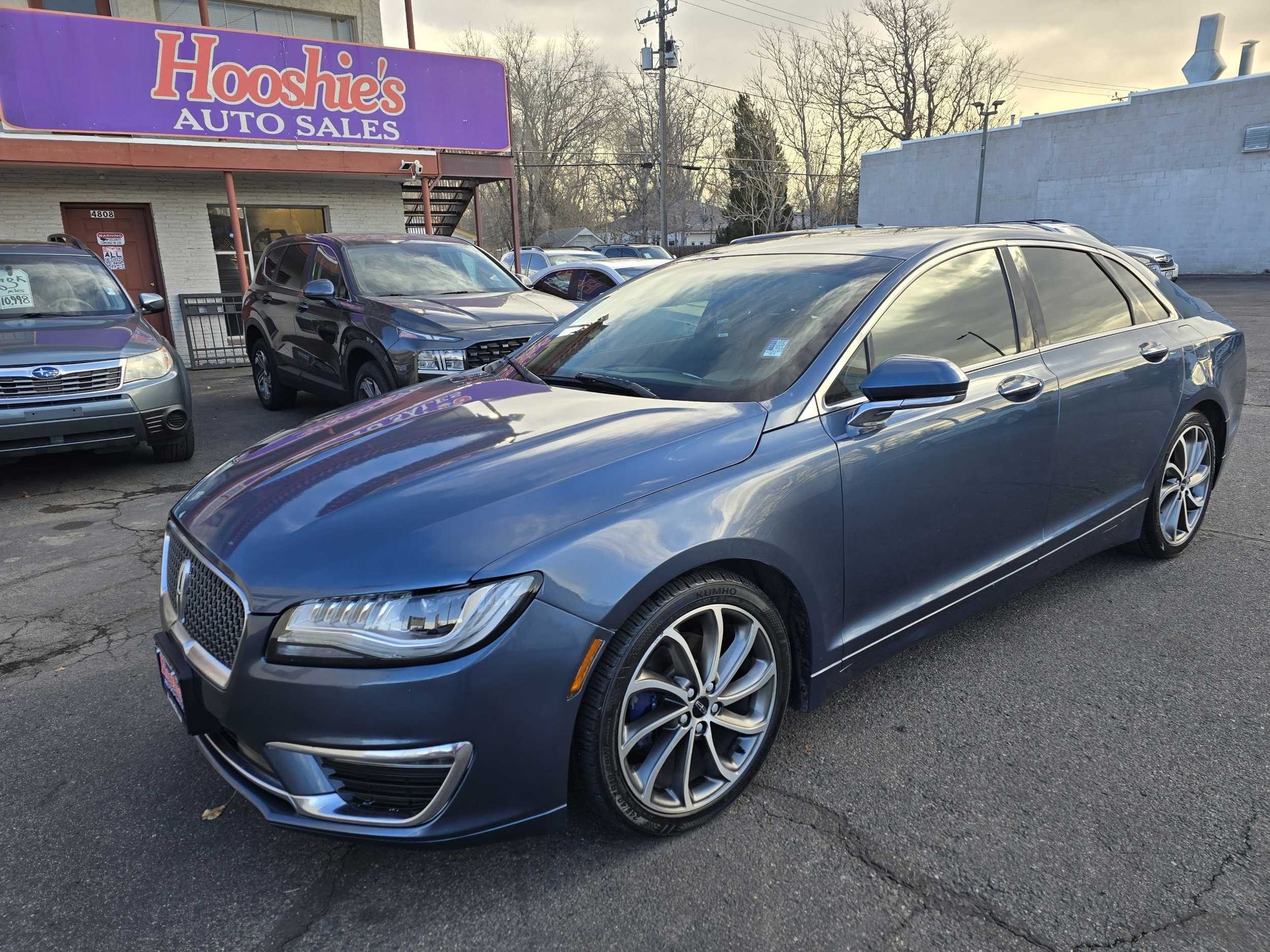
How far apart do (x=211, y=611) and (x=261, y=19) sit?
1638cm

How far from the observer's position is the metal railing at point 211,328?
13273 mm

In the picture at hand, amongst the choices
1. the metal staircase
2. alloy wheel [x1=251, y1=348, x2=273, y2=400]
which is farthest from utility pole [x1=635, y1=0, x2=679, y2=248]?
alloy wheel [x1=251, y1=348, x2=273, y2=400]

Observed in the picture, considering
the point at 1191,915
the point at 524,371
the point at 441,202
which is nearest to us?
the point at 1191,915

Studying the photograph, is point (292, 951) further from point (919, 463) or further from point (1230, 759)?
point (1230, 759)

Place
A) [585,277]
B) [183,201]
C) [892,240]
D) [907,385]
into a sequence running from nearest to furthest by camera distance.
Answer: [907,385] → [892,240] → [585,277] → [183,201]

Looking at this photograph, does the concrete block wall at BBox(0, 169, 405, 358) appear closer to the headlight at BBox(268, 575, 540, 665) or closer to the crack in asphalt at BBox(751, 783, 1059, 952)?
the headlight at BBox(268, 575, 540, 665)

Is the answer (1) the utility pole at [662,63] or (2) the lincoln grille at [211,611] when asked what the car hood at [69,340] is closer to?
(2) the lincoln grille at [211,611]

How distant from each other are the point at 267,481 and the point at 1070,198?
118ft

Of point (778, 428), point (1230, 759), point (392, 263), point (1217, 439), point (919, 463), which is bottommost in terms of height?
point (1230, 759)

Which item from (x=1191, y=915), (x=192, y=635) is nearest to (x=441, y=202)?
(x=192, y=635)

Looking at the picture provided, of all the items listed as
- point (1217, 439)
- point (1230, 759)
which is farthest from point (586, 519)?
point (1217, 439)

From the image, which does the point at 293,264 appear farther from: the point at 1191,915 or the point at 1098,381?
the point at 1191,915

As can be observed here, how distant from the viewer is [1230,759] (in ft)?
8.70

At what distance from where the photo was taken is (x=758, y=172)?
40.9 meters
